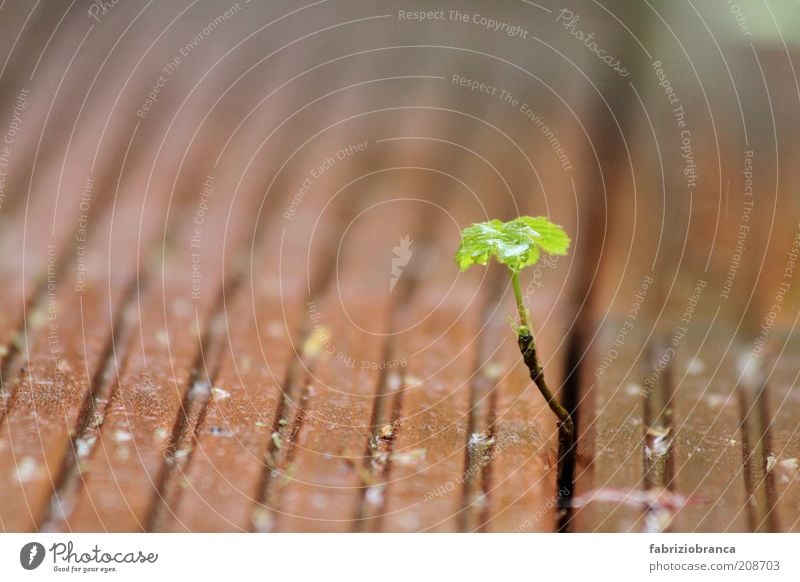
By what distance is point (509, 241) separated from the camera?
0.84 meters

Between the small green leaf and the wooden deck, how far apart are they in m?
0.18

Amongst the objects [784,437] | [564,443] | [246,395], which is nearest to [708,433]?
[784,437]

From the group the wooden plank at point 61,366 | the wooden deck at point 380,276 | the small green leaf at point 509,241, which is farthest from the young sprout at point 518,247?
the wooden plank at point 61,366

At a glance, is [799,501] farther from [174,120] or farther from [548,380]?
[174,120]

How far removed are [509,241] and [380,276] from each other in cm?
27

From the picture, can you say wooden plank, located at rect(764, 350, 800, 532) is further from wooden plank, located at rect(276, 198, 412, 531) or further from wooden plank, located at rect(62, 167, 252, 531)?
wooden plank, located at rect(62, 167, 252, 531)

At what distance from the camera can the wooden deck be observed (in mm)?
948

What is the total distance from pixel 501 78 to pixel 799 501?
29.9 inches

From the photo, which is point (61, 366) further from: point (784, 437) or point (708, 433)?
point (784, 437)

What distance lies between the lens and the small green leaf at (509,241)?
83cm

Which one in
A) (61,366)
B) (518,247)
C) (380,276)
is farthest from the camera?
(380,276)

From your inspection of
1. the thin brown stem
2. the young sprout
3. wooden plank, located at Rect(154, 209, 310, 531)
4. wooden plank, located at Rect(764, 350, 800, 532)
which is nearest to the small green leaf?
the young sprout

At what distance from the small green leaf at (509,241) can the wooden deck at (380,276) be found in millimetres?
182
